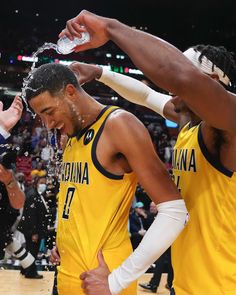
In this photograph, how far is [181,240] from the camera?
6.99 ft

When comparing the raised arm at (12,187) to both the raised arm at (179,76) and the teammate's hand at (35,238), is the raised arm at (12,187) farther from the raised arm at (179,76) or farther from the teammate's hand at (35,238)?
the teammate's hand at (35,238)

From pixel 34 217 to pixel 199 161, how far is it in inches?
265

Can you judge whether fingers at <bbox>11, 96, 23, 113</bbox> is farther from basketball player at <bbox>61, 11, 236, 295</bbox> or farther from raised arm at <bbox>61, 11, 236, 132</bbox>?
raised arm at <bbox>61, 11, 236, 132</bbox>

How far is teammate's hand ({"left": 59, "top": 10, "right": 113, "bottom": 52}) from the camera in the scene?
1743mm

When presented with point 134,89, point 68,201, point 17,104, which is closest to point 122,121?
point 68,201

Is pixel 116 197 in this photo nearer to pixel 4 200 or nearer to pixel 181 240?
pixel 181 240

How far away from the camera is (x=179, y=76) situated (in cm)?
162

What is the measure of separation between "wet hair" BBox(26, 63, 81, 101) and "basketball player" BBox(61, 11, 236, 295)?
43cm

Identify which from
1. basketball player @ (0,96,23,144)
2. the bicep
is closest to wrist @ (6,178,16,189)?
basketball player @ (0,96,23,144)

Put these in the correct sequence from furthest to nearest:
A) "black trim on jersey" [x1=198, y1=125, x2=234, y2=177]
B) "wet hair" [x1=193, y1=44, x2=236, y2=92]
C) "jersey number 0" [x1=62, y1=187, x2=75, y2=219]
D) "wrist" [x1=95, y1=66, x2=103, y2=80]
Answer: "wrist" [x1=95, y1=66, x2=103, y2=80] < "jersey number 0" [x1=62, y1=187, x2=75, y2=219] < "wet hair" [x1=193, y1=44, x2=236, y2=92] < "black trim on jersey" [x1=198, y1=125, x2=234, y2=177]

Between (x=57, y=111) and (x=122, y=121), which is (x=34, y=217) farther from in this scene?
(x=122, y=121)

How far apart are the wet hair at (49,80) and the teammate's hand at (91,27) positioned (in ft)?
1.58

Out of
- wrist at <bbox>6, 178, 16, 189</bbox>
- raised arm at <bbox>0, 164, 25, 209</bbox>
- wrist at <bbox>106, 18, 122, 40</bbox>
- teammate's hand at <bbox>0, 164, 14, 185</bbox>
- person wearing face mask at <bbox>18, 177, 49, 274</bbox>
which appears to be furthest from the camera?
person wearing face mask at <bbox>18, 177, 49, 274</bbox>

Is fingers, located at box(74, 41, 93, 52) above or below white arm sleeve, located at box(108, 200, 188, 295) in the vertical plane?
above
